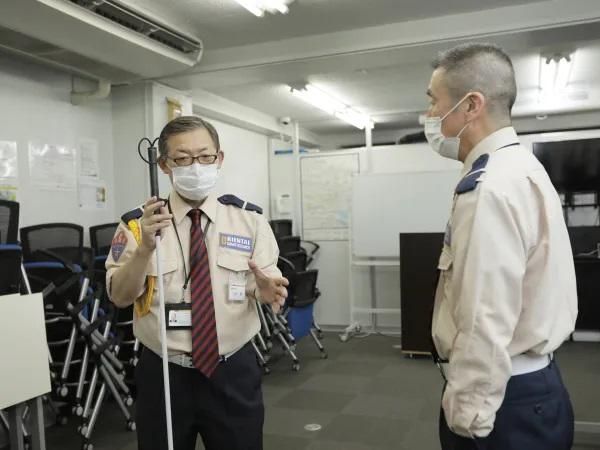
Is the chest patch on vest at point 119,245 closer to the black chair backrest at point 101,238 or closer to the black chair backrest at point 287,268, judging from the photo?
the black chair backrest at point 101,238

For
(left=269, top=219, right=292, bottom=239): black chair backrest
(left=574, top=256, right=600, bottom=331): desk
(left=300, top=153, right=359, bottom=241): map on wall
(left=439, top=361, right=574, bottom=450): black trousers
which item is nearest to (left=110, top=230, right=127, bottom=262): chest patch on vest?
(left=439, top=361, right=574, bottom=450): black trousers

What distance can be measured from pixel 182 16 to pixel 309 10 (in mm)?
931

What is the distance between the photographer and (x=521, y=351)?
49.9 inches

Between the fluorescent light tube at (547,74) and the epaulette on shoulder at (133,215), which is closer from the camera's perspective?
the epaulette on shoulder at (133,215)

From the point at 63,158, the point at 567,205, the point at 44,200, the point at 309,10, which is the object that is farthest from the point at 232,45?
the point at 567,205

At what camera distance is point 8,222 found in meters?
3.54

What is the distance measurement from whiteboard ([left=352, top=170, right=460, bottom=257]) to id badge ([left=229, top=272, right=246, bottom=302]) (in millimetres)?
4905

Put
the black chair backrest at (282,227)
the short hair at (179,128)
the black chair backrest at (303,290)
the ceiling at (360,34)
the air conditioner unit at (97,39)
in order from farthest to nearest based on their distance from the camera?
the black chair backrest at (282,227) → the black chair backrest at (303,290) → the ceiling at (360,34) → the air conditioner unit at (97,39) → the short hair at (179,128)

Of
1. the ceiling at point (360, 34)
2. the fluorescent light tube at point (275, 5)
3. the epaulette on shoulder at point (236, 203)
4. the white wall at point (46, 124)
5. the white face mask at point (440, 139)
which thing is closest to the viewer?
the white face mask at point (440, 139)

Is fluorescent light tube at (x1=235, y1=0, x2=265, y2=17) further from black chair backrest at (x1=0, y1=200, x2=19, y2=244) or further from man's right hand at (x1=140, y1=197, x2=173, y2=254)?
man's right hand at (x1=140, y1=197, x2=173, y2=254)

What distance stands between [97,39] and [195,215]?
2.55 m

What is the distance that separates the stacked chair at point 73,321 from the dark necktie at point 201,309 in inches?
81.9

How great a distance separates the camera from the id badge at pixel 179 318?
162cm

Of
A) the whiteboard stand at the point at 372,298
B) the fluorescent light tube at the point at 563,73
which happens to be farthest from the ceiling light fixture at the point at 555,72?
the whiteboard stand at the point at 372,298
